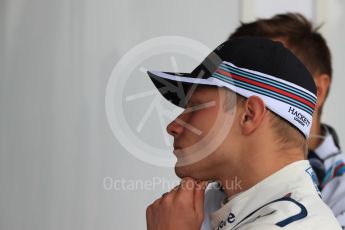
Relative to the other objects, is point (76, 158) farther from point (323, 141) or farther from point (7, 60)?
point (323, 141)

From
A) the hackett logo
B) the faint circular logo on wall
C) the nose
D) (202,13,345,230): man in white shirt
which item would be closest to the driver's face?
the nose

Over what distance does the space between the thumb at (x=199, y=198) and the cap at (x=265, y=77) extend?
0.18m

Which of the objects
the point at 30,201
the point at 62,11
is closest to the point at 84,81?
the point at 62,11

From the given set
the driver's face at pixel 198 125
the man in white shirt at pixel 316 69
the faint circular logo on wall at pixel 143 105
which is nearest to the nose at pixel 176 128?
the driver's face at pixel 198 125

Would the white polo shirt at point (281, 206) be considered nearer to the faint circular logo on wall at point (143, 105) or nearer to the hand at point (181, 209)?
the hand at point (181, 209)

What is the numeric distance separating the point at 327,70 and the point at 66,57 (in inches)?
27.9

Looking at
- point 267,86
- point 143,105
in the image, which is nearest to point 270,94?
point 267,86

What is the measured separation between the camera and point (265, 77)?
35.8 inches

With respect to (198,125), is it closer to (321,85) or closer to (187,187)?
(187,187)

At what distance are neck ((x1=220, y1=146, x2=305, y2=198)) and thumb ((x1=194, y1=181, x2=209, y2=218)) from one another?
64 mm

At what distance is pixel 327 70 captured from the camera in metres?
1.40

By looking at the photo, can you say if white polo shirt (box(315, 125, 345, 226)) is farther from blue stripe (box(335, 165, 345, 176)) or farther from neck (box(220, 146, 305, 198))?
neck (box(220, 146, 305, 198))

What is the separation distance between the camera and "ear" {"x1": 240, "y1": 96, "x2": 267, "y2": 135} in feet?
2.97

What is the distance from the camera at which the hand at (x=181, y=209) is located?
926 millimetres
